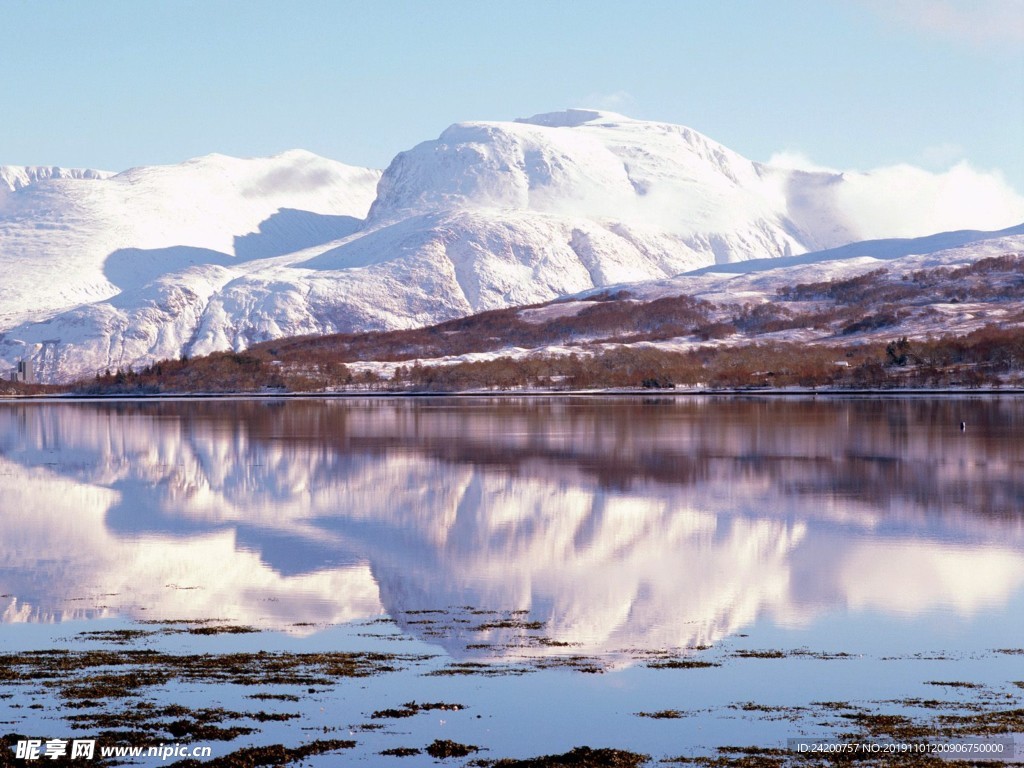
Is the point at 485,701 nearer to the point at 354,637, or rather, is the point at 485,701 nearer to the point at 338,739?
the point at 338,739

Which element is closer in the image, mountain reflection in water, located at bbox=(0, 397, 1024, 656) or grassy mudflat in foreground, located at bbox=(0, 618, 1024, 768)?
grassy mudflat in foreground, located at bbox=(0, 618, 1024, 768)

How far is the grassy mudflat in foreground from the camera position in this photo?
18.2 m

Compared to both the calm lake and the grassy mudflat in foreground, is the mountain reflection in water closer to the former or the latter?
the calm lake

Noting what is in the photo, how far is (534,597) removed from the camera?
29.7 metres

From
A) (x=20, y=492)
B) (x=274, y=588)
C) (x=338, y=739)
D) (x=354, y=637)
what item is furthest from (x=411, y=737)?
(x=20, y=492)

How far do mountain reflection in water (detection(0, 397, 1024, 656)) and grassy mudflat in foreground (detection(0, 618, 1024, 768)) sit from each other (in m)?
1.57

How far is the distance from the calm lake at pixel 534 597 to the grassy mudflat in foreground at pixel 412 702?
0.07m

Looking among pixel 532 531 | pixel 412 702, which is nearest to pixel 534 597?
pixel 412 702

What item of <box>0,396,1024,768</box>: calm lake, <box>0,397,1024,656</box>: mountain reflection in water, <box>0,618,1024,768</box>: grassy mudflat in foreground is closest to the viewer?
<box>0,618,1024,768</box>: grassy mudflat in foreground

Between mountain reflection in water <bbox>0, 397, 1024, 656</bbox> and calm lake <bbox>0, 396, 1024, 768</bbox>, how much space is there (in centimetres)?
16

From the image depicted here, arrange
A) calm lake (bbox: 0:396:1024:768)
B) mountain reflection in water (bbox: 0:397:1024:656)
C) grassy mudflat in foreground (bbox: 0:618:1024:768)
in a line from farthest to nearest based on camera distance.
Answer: mountain reflection in water (bbox: 0:397:1024:656) < calm lake (bbox: 0:396:1024:768) < grassy mudflat in foreground (bbox: 0:618:1024:768)

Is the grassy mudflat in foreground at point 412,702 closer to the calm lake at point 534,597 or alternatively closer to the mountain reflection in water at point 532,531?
the calm lake at point 534,597

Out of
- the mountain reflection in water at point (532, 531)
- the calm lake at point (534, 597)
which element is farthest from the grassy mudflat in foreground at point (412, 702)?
the mountain reflection in water at point (532, 531)

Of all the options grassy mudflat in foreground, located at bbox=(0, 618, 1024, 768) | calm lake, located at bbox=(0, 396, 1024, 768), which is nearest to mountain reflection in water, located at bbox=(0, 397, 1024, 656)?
calm lake, located at bbox=(0, 396, 1024, 768)
